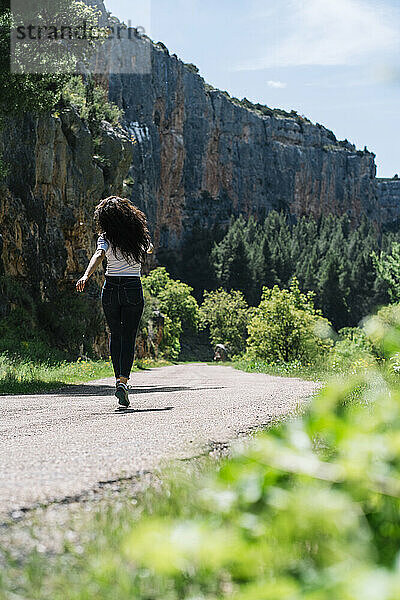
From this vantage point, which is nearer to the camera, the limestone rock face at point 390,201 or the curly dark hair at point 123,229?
the curly dark hair at point 123,229

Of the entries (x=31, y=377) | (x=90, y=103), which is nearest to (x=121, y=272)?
(x=31, y=377)

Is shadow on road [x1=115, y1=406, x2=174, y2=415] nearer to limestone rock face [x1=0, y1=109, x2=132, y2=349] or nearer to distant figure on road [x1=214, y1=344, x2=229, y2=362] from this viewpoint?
limestone rock face [x1=0, y1=109, x2=132, y2=349]

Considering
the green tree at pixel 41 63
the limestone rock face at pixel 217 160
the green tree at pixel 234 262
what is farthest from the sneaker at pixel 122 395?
the green tree at pixel 234 262

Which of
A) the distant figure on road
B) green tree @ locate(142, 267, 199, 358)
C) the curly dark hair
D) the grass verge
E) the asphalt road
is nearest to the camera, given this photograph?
the asphalt road

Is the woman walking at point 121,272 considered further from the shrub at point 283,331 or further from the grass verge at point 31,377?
the shrub at point 283,331

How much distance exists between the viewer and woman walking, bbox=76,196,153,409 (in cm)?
652

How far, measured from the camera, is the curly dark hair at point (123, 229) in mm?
6785

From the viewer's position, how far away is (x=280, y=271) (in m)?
→ 99.0

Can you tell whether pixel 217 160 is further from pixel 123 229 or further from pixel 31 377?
pixel 123 229

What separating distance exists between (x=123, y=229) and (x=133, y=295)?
2.67 ft

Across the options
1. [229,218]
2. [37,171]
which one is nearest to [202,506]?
[37,171]

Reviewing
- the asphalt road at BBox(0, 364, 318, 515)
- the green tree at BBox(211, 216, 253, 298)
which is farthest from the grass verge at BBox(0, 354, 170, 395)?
the green tree at BBox(211, 216, 253, 298)

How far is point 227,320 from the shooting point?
256 ft

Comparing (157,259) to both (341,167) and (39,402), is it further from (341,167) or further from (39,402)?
(39,402)
